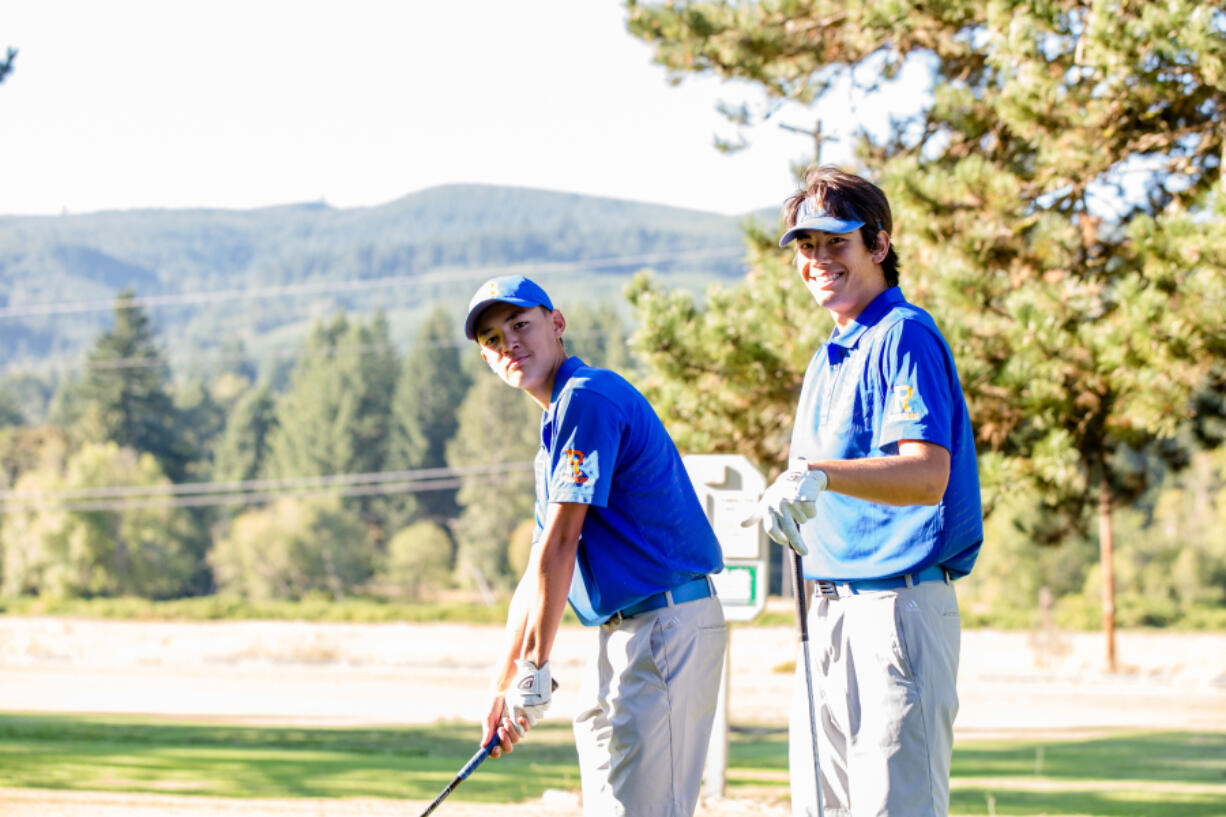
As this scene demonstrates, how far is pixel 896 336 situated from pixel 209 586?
93.8 m

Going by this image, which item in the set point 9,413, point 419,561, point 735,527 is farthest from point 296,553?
point 735,527

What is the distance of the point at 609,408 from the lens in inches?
139

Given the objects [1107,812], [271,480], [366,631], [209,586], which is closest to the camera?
[1107,812]

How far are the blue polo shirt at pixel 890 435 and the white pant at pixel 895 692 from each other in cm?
8

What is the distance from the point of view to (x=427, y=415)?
3917 inches

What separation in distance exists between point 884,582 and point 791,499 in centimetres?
A: 42

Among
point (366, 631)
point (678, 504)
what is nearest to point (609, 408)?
point (678, 504)

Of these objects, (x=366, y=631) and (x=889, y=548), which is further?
(x=366, y=631)

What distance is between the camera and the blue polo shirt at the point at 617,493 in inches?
138

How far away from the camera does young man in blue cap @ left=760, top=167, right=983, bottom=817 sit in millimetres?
3184

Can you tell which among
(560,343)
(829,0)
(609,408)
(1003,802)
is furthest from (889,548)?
(829,0)

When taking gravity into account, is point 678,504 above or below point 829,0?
below

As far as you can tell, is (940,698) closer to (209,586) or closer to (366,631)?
(366,631)

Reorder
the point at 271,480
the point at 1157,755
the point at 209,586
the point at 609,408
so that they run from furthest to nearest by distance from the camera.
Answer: the point at 271,480
the point at 209,586
the point at 1157,755
the point at 609,408
